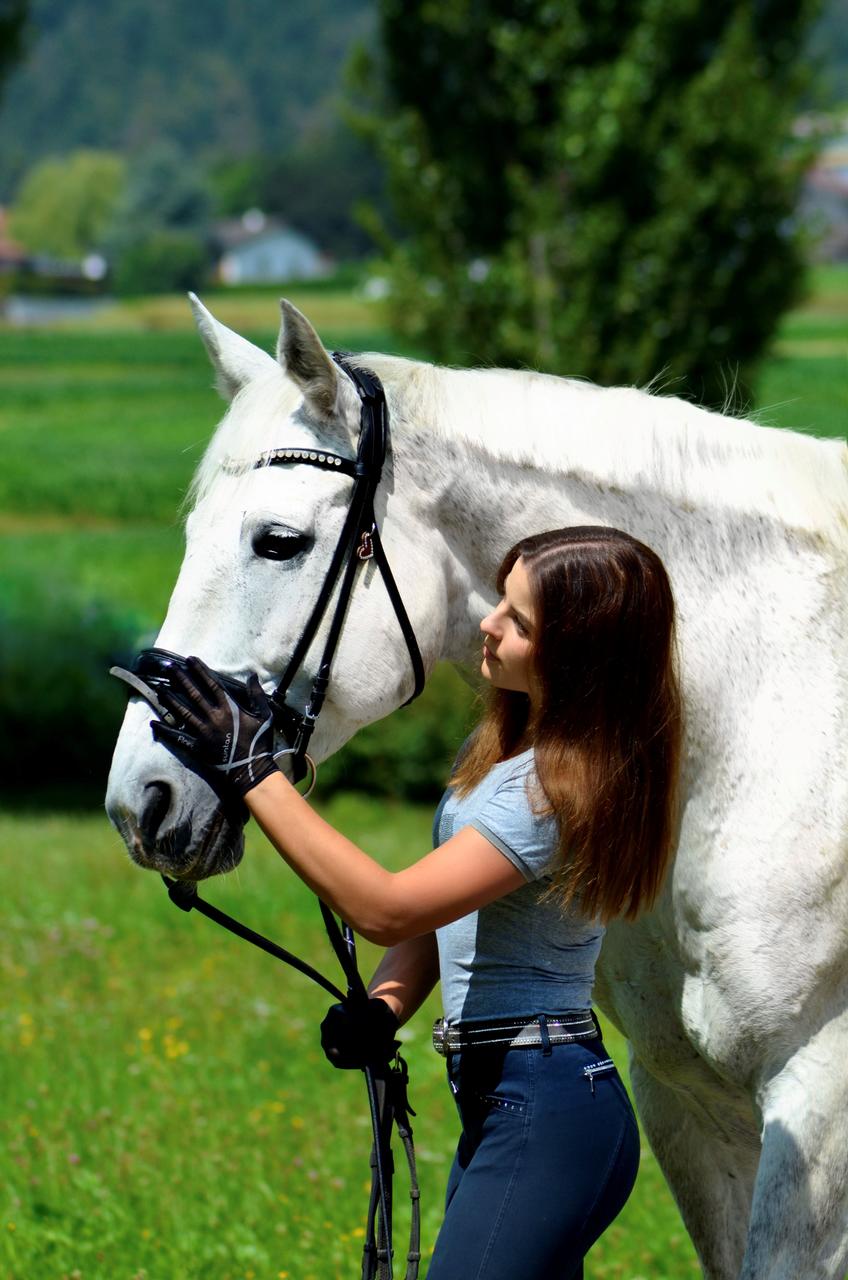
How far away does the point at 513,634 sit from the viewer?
2.21 metres

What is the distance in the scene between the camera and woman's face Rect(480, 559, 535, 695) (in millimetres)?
2182

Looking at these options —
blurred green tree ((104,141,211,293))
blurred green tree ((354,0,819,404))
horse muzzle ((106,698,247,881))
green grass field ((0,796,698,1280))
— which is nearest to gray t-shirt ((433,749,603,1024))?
horse muzzle ((106,698,247,881))

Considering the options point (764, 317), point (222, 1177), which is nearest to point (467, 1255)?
point (222, 1177)

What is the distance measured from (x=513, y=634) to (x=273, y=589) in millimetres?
400

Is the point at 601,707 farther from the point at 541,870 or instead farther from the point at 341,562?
the point at 341,562

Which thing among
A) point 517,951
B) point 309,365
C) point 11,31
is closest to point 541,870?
point 517,951

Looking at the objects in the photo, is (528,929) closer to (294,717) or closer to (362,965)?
(294,717)

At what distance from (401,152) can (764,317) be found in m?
3.32

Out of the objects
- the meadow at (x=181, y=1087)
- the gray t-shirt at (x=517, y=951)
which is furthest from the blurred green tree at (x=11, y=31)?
the gray t-shirt at (x=517, y=951)

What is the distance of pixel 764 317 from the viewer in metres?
12.0

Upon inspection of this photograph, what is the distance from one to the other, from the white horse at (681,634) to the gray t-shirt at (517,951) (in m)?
0.25

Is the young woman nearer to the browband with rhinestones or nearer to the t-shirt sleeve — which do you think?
the t-shirt sleeve

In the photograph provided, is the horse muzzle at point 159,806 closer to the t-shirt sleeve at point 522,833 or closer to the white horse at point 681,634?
the white horse at point 681,634

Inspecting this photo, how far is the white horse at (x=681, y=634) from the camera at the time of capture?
2293mm
